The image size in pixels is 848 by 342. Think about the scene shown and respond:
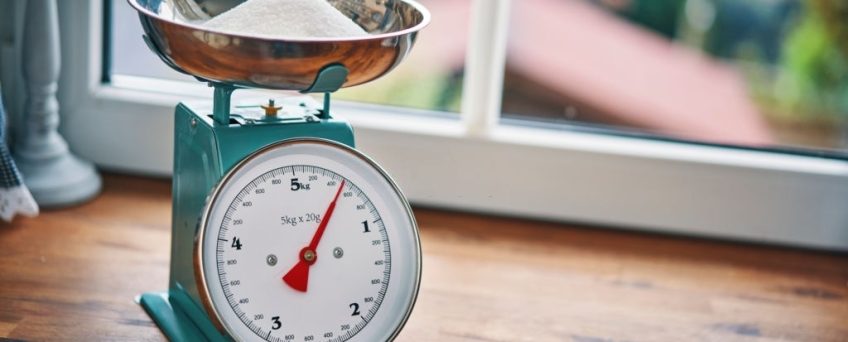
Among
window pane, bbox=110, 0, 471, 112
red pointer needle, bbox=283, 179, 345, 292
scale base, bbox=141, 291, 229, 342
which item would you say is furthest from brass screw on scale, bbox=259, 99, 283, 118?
window pane, bbox=110, 0, 471, 112

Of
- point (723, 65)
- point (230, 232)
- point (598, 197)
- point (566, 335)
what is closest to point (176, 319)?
point (230, 232)

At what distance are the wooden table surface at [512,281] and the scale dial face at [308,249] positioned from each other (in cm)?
23

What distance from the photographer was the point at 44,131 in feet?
6.29

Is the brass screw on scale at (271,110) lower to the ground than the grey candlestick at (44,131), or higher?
higher

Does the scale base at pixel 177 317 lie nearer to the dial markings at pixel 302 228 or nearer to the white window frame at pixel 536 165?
the dial markings at pixel 302 228

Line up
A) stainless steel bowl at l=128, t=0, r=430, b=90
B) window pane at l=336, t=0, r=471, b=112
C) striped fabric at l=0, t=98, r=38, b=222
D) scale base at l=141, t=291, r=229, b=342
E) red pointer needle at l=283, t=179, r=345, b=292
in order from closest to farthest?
stainless steel bowl at l=128, t=0, r=430, b=90 → red pointer needle at l=283, t=179, r=345, b=292 → scale base at l=141, t=291, r=229, b=342 → striped fabric at l=0, t=98, r=38, b=222 → window pane at l=336, t=0, r=471, b=112

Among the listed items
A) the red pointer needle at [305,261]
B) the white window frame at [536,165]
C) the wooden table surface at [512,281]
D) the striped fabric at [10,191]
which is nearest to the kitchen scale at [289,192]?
the red pointer needle at [305,261]

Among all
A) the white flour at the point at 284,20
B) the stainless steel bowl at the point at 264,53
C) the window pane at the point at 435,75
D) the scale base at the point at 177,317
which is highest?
the white flour at the point at 284,20

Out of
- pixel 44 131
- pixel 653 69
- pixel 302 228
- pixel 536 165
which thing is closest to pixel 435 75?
pixel 536 165

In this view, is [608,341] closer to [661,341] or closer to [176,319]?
[661,341]

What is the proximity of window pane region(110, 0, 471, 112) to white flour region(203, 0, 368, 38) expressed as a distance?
77cm

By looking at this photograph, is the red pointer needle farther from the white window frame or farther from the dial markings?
the white window frame

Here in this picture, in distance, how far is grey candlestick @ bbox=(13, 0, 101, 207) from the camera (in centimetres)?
183

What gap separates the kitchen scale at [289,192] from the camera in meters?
1.26
